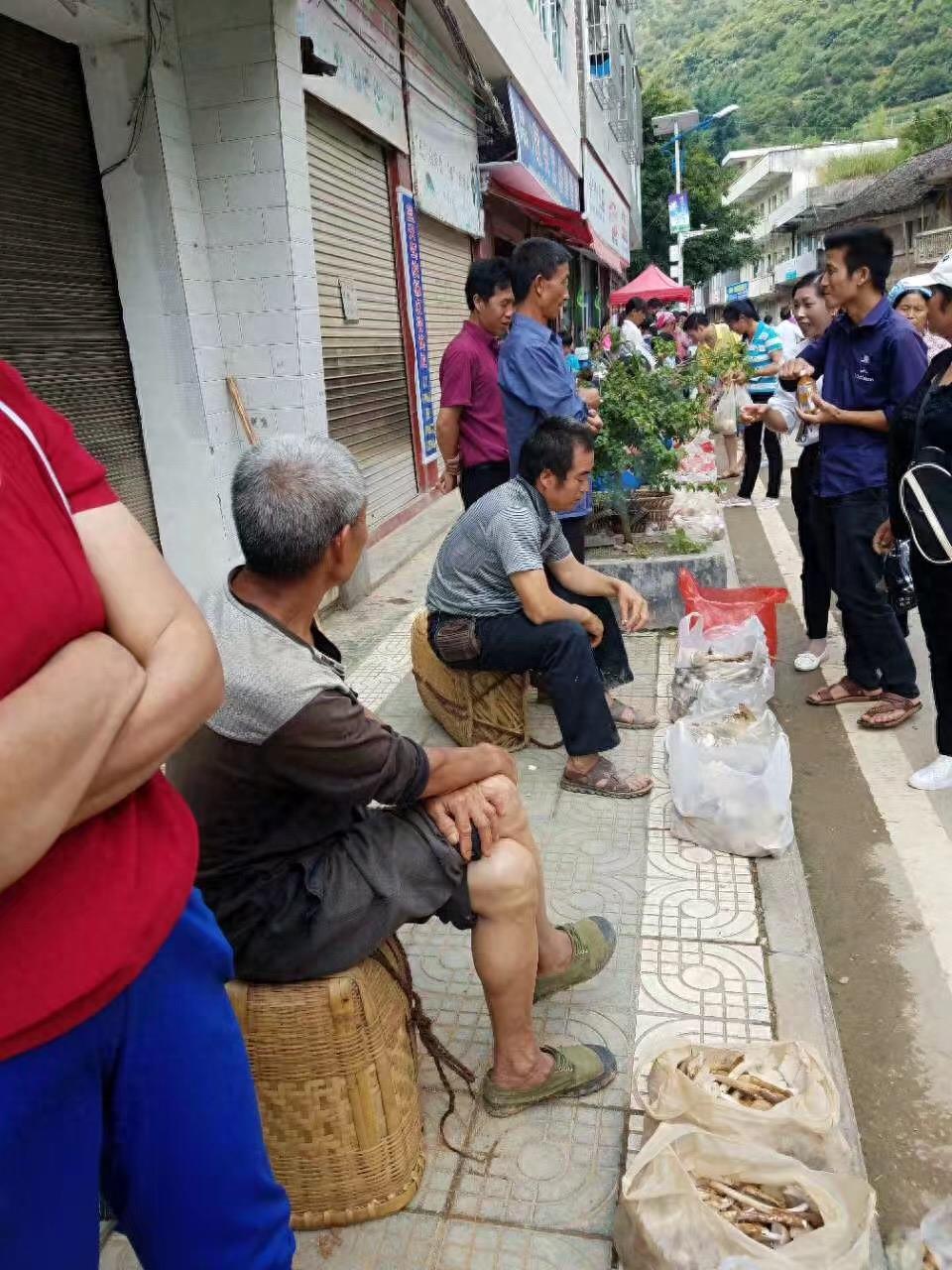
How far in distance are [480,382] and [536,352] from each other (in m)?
0.72

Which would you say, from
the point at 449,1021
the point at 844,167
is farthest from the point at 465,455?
the point at 844,167

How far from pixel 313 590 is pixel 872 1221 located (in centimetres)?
144

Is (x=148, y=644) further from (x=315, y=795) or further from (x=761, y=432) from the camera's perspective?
(x=761, y=432)

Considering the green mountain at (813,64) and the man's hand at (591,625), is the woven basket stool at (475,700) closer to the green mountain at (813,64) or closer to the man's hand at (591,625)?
the man's hand at (591,625)

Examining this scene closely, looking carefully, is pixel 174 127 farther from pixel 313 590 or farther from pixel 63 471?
pixel 63 471

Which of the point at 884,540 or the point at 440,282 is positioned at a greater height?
the point at 440,282

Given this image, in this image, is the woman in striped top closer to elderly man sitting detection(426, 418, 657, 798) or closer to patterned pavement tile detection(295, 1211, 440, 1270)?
elderly man sitting detection(426, 418, 657, 798)

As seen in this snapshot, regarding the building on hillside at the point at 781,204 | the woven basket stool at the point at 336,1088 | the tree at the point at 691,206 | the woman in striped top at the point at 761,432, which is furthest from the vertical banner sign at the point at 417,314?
the building on hillside at the point at 781,204

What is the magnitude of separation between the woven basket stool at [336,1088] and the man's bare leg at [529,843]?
0.36 metres

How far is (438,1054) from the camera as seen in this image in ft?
6.48

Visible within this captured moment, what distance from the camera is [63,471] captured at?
112 centimetres

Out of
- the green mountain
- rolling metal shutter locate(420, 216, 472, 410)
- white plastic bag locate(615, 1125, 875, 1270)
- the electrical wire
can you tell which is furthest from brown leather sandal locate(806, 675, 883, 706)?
the green mountain

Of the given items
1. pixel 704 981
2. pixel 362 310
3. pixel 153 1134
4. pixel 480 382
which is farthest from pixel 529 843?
pixel 362 310

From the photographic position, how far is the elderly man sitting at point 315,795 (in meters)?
1.62
